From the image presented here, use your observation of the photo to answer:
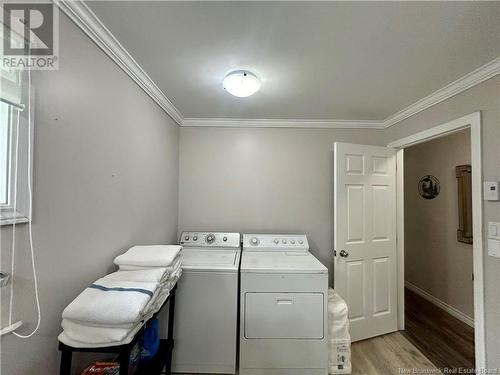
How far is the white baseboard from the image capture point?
8.10ft

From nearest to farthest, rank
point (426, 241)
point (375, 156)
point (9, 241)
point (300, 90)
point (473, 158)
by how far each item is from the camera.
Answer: point (9, 241), point (473, 158), point (300, 90), point (375, 156), point (426, 241)

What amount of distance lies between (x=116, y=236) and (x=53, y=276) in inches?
17.5

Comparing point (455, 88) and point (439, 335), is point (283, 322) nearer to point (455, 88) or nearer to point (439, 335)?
point (439, 335)

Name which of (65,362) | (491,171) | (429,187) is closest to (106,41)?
(65,362)

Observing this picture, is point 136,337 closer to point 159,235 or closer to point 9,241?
point 9,241

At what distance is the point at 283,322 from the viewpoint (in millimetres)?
1706

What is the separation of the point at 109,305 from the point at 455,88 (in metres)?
2.59

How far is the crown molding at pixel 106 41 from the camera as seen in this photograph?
99 centimetres

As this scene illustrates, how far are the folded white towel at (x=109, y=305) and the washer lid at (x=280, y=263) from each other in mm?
911

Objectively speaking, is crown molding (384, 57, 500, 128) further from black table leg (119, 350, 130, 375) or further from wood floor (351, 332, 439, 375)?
black table leg (119, 350, 130, 375)

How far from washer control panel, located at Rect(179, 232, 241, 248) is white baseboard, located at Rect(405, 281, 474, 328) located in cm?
275

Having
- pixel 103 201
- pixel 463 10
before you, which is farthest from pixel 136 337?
pixel 463 10

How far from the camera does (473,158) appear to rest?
5.10 ft

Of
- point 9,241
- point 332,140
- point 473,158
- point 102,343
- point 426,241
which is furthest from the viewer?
point 426,241
